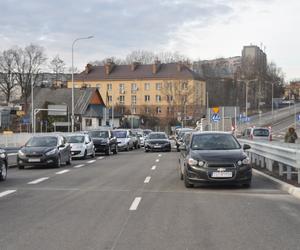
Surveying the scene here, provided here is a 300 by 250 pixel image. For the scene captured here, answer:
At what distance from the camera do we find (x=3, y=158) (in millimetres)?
18016

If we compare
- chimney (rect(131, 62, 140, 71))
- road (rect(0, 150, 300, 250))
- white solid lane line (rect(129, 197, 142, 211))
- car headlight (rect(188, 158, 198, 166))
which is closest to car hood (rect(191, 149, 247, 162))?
car headlight (rect(188, 158, 198, 166))

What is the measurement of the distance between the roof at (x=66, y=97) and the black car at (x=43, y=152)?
234 feet

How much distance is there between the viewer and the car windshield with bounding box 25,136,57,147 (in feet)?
82.7

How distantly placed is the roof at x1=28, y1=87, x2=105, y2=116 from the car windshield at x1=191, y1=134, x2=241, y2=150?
80998 millimetres

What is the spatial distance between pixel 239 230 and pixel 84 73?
5428 inches

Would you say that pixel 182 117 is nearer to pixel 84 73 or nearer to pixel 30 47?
pixel 30 47

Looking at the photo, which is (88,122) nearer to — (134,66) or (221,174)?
(134,66)

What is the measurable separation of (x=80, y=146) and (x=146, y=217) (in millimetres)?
22122

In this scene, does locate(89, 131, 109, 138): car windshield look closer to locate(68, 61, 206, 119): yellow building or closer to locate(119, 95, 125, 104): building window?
locate(68, 61, 206, 119): yellow building

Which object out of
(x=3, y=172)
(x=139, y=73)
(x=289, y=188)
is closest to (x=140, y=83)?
(x=139, y=73)

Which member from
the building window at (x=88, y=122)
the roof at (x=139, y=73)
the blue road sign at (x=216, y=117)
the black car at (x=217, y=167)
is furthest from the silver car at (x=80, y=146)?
the roof at (x=139, y=73)

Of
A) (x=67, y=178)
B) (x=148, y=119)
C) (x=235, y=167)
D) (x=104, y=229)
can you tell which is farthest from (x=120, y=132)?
(x=148, y=119)

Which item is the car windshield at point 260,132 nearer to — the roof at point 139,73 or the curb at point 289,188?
the curb at point 289,188

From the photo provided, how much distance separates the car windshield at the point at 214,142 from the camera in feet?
53.0
